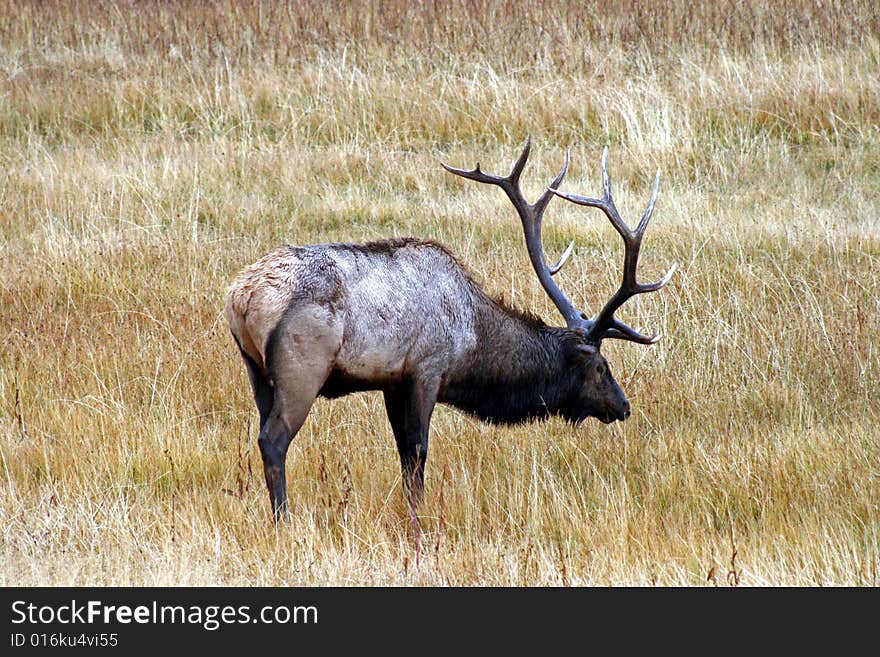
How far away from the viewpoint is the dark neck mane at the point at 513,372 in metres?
6.12

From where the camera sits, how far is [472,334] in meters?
6.04

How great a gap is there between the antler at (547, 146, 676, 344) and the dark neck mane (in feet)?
0.62

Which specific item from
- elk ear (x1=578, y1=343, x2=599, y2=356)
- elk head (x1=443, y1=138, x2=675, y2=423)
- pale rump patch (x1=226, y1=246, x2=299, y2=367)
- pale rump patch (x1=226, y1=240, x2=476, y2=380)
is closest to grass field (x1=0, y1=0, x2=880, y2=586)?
elk head (x1=443, y1=138, x2=675, y2=423)

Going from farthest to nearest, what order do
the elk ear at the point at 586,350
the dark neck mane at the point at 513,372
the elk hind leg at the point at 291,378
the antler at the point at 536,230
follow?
the antler at the point at 536,230, the elk ear at the point at 586,350, the dark neck mane at the point at 513,372, the elk hind leg at the point at 291,378

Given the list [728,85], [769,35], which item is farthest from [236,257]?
[769,35]

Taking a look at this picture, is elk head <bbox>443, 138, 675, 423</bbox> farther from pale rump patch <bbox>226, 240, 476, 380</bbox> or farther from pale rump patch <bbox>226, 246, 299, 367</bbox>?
pale rump patch <bbox>226, 246, 299, 367</bbox>

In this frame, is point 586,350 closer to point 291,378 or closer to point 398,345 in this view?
point 398,345

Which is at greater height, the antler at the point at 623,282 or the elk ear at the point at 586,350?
the antler at the point at 623,282

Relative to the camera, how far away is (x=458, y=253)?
9.26 m

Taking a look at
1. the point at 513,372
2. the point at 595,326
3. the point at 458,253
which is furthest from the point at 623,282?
the point at 458,253

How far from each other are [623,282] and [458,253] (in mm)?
3227

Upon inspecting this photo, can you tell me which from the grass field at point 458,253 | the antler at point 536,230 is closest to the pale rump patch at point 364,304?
the antler at point 536,230

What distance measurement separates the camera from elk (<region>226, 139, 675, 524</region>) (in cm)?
524

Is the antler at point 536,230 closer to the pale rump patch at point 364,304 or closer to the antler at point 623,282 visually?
the antler at point 623,282
